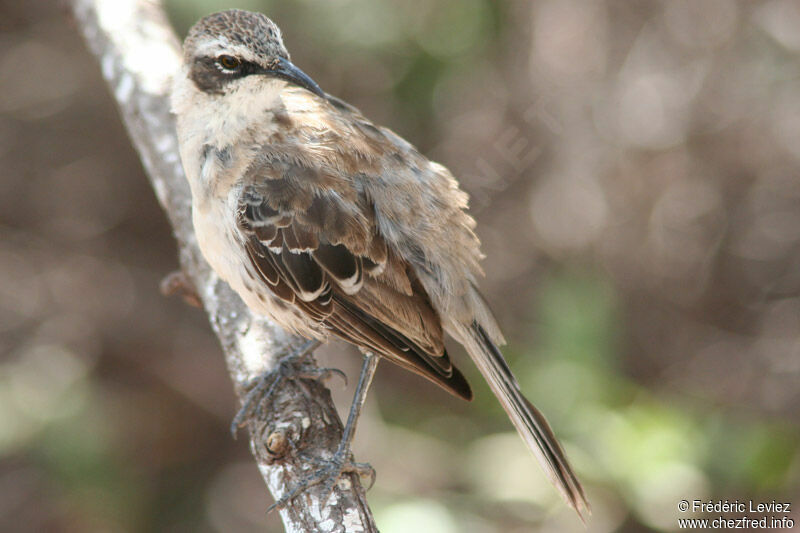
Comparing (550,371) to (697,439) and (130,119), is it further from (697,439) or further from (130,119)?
(130,119)

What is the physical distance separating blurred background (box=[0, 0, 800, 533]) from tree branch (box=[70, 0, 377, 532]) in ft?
3.52

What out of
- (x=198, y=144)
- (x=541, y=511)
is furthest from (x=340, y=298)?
(x=541, y=511)

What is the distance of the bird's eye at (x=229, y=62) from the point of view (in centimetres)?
384

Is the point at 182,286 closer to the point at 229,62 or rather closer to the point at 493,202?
the point at 229,62

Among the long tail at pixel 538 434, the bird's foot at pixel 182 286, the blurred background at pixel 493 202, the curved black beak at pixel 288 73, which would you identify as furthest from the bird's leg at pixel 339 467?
the blurred background at pixel 493 202

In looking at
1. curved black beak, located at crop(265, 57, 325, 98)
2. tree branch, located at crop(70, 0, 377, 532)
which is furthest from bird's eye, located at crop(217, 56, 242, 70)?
tree branch, located at crop(70, 0, 377, 532)

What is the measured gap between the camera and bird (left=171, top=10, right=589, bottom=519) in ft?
12.0

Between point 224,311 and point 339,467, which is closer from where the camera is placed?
point 339,467

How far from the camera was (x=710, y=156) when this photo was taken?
7.38 metres

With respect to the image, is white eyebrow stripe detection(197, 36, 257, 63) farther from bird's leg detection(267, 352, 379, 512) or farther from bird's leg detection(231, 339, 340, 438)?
bird's leg detection(267, 352, 379, 512)

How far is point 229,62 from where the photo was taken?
386cm

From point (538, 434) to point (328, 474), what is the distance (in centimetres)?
105

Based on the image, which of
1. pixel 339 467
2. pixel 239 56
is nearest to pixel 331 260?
pixel 339 467

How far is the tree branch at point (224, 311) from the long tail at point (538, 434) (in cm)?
80
